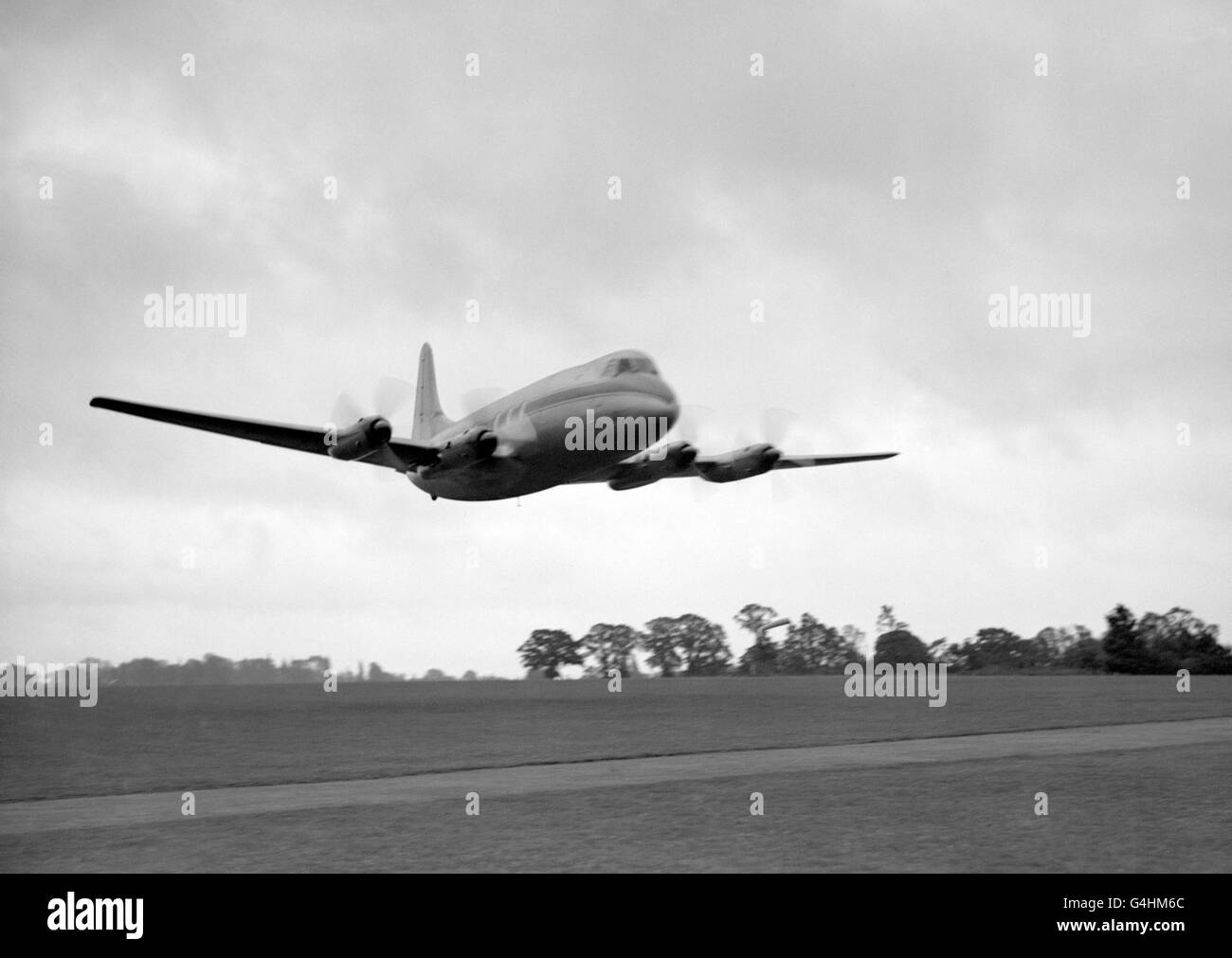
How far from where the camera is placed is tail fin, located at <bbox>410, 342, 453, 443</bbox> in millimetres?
63697

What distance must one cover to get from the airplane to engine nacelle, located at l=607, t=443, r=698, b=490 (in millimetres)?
48

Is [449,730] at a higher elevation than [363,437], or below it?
below

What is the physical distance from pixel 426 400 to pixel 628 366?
31.0 metres

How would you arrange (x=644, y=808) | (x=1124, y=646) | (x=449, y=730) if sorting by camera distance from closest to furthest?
1. (x=644, y=808)
2. (x=449, y=730)
3. (x=1124, y=646)

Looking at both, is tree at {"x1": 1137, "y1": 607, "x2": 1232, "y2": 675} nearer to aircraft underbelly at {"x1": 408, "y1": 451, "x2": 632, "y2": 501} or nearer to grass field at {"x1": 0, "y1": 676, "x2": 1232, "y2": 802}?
grass field at {"x1": 0, "y1": 676, "x2": 1232, "y2": 802}

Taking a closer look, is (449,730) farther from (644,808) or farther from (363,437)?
(644,808)

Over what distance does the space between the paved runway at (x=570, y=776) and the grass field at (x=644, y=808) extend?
91 cm

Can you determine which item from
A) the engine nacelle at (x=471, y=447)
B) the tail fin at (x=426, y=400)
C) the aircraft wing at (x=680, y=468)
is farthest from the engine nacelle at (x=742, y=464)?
the tail fin at (x=426, y=400)

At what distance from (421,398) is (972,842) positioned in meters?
51.2

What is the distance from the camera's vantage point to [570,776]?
28.5 meters

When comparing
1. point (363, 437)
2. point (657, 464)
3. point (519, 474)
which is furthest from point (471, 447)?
point (657, 464)

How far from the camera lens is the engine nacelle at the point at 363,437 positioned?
1345 inches

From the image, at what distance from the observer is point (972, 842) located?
19.4m

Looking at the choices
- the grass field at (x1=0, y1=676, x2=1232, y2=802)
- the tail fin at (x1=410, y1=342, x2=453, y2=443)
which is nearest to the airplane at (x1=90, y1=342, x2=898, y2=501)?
the grass field at (x1=0, y1=676, x2=1232, y2=802)
